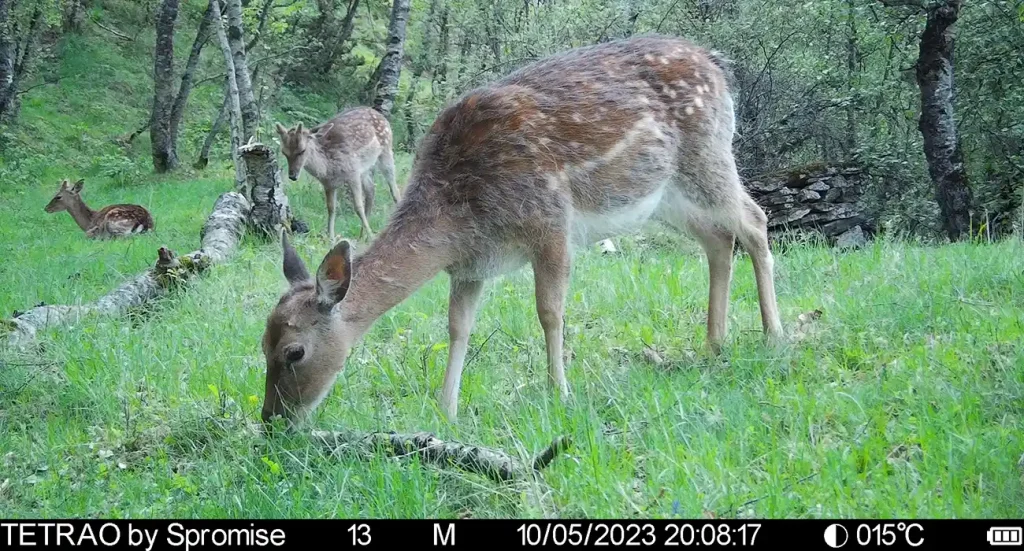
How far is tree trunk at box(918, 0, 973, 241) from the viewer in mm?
11867

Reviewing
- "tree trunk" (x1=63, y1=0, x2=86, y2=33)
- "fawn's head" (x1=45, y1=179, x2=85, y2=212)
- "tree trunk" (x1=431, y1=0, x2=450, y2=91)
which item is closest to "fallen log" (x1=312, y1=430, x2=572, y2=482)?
"fawn's head" (x1=45, y1=179, x2=85, y2=212)

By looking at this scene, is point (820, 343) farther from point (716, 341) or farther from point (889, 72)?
point (889, 72)

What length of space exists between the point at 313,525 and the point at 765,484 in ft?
5.70

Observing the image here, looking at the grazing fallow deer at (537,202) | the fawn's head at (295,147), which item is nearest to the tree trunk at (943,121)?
the grazing fallow deer at (537,202)

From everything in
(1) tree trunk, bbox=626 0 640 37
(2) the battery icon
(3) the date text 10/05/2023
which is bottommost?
(3) the date text 10/05/2023

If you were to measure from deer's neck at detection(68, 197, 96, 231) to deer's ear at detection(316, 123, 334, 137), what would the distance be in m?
4.00

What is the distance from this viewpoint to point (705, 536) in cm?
306

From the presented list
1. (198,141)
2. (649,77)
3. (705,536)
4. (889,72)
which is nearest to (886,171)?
(889,72)

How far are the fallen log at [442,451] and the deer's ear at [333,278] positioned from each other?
708mm

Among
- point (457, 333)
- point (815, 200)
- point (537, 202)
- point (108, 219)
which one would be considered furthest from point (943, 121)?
point (108, 219)

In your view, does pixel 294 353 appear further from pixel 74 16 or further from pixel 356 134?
pixel 74 16

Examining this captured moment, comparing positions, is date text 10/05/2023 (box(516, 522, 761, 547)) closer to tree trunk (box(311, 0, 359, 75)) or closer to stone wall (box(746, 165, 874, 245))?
stone wall (box(746, 165, 874, 245))

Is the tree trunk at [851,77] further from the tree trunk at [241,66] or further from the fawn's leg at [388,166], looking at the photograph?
the tree trunk at [241,66]

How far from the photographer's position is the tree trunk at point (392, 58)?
1503 cm
